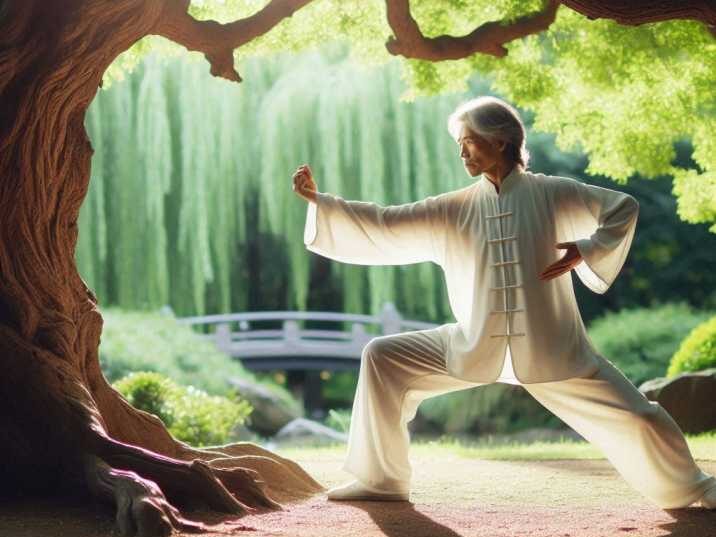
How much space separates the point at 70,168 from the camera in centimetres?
448

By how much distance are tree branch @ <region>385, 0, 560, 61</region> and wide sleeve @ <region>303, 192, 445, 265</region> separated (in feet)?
4.75

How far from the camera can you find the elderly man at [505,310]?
13.0 feet

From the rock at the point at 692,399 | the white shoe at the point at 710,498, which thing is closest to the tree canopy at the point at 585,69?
the rock at the point at 692,399

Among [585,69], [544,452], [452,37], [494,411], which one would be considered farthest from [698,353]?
[494,411]

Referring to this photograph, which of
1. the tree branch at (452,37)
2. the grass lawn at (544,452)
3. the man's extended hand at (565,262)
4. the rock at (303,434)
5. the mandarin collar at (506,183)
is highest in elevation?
the tree branch at (452,37)

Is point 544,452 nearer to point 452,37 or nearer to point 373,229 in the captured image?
point 452,37

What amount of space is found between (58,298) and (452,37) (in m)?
2.69

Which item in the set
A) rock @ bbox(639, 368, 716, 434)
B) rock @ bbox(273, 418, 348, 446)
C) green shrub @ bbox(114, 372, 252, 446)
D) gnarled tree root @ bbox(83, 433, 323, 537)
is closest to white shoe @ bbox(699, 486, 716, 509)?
gnarled tree root @ bbox(83, 433, 323, 537)

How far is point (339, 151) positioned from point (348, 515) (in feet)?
29.9

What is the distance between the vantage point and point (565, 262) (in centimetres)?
394

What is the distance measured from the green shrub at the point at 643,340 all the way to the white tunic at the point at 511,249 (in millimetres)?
9193

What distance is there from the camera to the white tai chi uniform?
397cm

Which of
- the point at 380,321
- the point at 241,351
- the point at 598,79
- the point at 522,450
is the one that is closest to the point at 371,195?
the point at 380,321

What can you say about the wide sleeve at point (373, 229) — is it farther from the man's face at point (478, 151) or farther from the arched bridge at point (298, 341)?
the arched bridge at point (298, 341)
